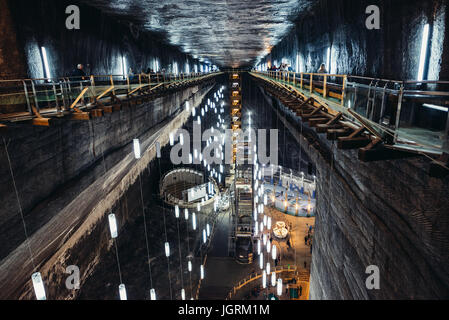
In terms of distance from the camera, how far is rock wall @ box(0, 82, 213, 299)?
175 inches

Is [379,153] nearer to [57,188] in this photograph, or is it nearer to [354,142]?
[354,142]

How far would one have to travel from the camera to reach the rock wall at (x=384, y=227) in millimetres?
2891

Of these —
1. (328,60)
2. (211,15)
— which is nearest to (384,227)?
(328,60)

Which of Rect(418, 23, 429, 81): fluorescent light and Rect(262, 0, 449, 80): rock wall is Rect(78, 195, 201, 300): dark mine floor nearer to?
Rect(262, 0, 449, 80): rock wall

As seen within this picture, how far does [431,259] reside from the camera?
293 cm

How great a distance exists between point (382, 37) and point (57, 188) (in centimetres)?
759

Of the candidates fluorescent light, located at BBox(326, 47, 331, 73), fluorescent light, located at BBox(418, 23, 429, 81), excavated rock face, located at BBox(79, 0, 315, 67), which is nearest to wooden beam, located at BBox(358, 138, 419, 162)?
fluorescent light, located at BBox(418, 23, 429, 81)

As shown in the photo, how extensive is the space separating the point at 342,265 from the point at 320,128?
12.2ft

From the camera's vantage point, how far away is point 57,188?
5.43 metres

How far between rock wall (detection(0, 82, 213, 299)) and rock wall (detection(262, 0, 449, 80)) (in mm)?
6852

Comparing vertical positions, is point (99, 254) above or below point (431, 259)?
below

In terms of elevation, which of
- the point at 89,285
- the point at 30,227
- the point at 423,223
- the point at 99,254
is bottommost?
the point at 89,285

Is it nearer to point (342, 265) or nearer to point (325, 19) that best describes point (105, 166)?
point (342, 265)
